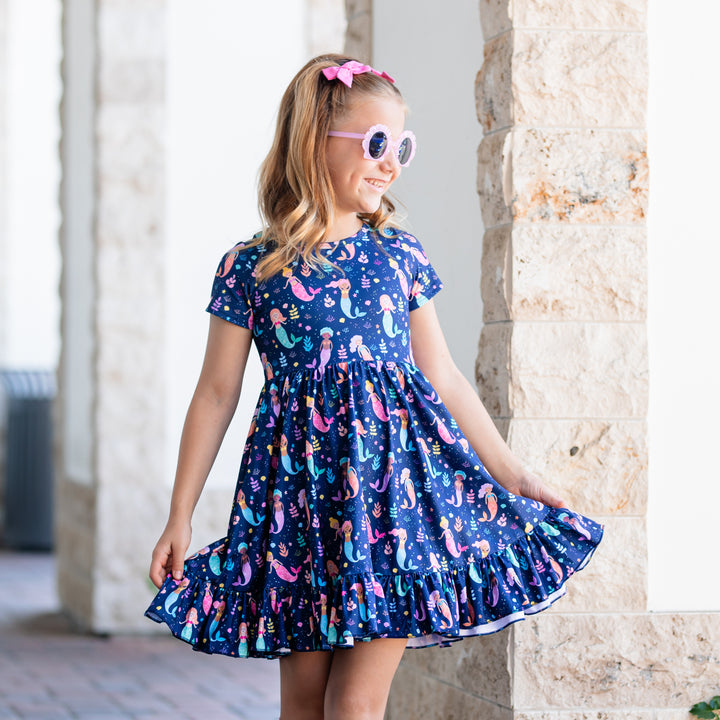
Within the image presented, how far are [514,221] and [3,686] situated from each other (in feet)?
9.46

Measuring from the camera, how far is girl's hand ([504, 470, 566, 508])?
8.02 ft

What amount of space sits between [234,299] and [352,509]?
487 mm

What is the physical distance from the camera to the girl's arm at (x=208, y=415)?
2.38 m

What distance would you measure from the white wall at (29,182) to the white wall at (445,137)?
6.46 m

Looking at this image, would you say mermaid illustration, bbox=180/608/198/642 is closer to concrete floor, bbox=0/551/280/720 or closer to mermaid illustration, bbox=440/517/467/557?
mermaid illustration, bbox=440/517/467/557

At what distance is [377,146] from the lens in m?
2.35

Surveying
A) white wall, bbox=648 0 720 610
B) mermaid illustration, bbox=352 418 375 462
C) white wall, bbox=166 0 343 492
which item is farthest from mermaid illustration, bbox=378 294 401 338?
white wall, bbox=166 0 343 492

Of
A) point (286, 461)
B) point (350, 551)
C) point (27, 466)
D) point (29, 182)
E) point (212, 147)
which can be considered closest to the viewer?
point (350, 551)

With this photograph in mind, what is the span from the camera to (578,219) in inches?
115

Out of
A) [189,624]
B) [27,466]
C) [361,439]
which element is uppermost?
[361,439]

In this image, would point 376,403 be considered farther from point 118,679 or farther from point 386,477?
point 118,679

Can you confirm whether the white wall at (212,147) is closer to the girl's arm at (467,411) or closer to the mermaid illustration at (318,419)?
the girl's arm at (467,411)

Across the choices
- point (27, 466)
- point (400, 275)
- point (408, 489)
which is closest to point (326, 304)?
point (400, 275)

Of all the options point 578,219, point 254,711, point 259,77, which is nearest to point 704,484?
point 578,219
